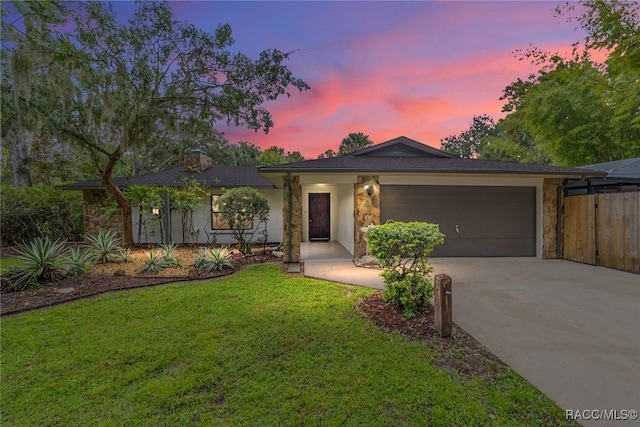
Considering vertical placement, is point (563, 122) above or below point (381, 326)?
above

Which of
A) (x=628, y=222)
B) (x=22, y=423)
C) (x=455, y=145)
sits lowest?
(x=22, y=423)

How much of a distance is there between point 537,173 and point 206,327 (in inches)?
332

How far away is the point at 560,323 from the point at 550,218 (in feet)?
19.2

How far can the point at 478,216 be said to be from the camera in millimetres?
8281

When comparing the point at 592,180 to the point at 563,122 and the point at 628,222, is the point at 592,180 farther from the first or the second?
the point at 563,122

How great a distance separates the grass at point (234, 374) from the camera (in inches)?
83.4

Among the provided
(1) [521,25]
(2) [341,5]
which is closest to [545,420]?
(2) [341,5]

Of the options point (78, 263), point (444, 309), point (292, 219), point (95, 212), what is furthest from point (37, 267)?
point (444, 309)

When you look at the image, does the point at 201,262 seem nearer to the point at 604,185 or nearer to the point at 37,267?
the point at 37,267

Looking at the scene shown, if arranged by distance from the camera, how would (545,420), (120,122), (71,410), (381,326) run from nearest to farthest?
1. (545,420)
2. (71,410)
3. (381,326)
4. (120,122)

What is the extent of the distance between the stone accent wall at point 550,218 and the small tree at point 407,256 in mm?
6324

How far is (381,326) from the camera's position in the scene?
3.59 m

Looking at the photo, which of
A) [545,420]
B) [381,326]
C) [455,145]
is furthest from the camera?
[455,145]

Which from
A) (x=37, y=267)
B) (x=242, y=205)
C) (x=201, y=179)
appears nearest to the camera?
A: (x=37, y=267)
